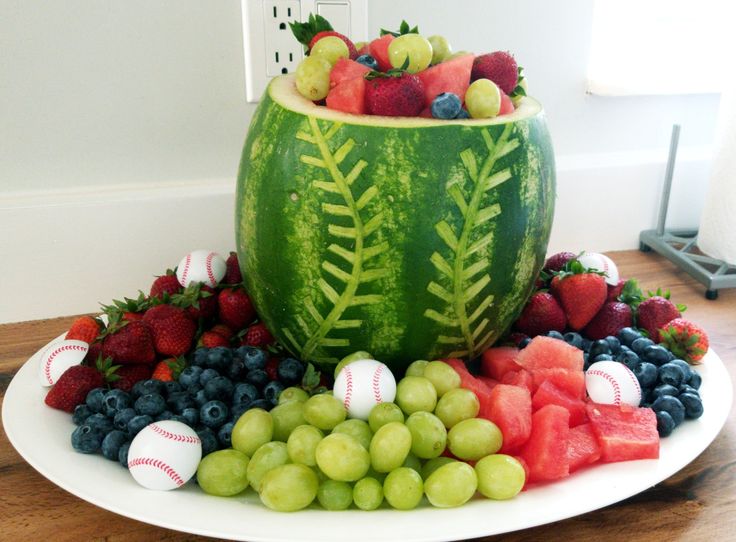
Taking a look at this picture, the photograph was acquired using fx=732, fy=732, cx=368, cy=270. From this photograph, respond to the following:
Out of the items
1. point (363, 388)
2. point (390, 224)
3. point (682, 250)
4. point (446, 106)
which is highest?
point (446, 106)

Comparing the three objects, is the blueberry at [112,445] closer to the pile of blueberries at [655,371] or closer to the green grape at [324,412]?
the green grape at [324,412]

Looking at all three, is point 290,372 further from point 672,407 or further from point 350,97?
point 672,407

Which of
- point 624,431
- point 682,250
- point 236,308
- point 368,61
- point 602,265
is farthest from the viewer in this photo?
point 682,250

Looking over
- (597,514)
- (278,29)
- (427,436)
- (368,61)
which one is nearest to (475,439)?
(427,436)

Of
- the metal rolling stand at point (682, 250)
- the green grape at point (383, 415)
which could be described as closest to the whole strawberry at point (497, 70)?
the green grape at point (383, 415)

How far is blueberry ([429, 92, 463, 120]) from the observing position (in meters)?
0.85

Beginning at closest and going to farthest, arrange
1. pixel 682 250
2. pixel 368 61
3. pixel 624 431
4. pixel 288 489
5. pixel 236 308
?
pixel 288 489 → pixel 624 431 → pixel 368 61 → pixel 236 308 → pixel 682 250

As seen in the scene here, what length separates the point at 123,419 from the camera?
85cm

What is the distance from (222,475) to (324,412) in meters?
0.13

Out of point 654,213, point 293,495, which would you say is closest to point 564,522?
point 293,495

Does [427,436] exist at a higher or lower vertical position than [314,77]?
lower

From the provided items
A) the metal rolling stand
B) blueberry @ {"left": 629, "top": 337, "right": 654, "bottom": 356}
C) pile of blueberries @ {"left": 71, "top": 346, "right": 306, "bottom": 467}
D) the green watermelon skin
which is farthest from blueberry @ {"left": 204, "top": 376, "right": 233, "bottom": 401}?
the metal rolling stand

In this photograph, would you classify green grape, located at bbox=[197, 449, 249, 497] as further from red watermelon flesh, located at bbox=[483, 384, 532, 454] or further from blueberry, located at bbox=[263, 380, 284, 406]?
red watermelon flesh, located at bbox=[483, 384, 532, 454]

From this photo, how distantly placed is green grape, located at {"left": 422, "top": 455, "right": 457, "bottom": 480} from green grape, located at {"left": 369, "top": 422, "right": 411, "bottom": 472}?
4 centimetres
